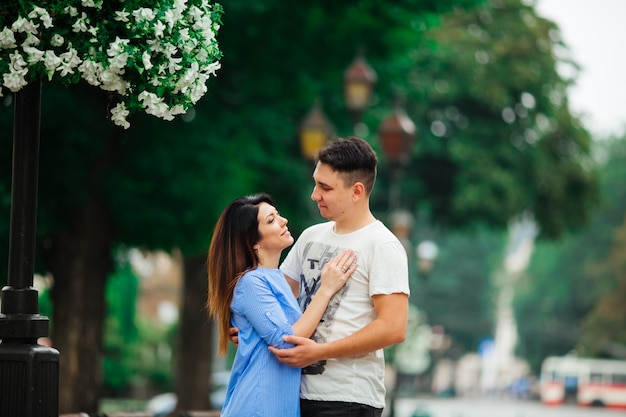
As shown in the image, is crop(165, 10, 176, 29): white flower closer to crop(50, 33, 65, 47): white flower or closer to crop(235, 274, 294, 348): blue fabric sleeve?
crop(50, 33, 65, 47): white flower

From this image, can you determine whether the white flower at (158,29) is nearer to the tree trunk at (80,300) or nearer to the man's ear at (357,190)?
the man's ear at (357,190)

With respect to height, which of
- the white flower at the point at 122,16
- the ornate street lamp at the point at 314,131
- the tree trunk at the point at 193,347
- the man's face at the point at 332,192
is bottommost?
the tree trunk at the point at 193,347

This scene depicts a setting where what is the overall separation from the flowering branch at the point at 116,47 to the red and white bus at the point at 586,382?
58.7 meters

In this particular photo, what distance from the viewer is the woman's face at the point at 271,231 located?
523 cm

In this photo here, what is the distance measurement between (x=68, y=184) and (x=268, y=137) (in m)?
3.55

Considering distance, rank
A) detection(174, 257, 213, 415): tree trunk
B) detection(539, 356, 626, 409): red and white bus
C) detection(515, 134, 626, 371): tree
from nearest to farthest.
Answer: detection(174, 257, 213, 415): tree trunk
detection(515, 134, 626, 371): tree
detection(539, 356, 626, 409): red and white bus

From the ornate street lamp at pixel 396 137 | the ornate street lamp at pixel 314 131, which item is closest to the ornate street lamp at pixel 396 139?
the ornate street lamp at pixel 396 137

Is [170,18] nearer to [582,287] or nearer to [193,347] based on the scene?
[193,347]

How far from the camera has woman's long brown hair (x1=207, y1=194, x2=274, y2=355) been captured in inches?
206

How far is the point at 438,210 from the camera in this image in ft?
104

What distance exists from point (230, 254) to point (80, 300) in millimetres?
10711

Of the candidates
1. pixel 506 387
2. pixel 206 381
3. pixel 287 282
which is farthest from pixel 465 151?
pixel 506 387

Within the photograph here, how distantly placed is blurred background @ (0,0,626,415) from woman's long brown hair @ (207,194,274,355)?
2.11 metres

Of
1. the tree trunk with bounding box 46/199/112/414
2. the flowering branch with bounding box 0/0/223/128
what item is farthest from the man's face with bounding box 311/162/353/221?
the tree trunk with bounding box 46/199/112/414
